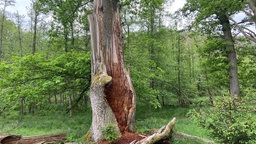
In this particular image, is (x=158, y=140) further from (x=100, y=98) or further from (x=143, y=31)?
(x=143, y=31)

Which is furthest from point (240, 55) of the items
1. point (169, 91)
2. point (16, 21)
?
point (16, 21)

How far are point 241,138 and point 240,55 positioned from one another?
1201cm

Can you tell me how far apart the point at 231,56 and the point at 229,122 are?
10.8m

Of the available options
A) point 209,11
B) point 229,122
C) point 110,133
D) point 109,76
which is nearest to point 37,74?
point 109,76

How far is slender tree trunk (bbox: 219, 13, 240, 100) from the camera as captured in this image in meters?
13.2

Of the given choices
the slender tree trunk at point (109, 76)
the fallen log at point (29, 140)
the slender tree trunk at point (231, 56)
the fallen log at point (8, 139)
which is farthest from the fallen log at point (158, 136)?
the slender tree trunk at point (231, 56)

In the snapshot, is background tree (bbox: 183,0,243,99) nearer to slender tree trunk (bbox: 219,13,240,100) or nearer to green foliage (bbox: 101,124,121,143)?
slender tree trunk (bbox: 219,13,240,100)

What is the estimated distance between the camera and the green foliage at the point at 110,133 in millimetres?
5871

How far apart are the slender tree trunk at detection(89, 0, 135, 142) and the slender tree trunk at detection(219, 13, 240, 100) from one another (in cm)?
837

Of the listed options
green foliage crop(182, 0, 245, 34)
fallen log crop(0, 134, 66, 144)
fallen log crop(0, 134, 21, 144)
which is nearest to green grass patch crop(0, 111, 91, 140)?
fallen log crop(0, 134, 66, 144)

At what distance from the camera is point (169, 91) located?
19.4 metres

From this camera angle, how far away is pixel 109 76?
6500 mm

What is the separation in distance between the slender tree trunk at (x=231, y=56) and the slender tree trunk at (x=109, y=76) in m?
8.37

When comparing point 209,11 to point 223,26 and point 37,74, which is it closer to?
point 223,26
